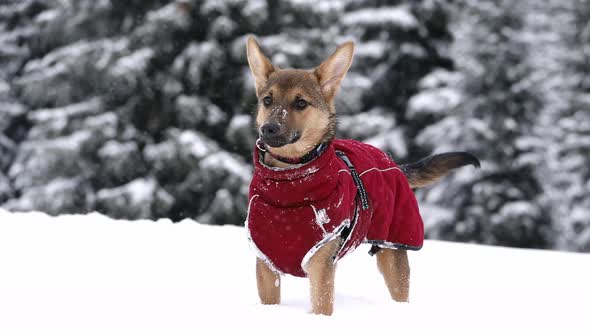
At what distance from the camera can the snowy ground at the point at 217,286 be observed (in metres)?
3.97

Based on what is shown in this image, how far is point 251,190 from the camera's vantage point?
4.66m

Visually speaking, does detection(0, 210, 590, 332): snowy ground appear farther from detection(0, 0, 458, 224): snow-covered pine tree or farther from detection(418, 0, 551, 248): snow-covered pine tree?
detection(418, 0, 551, 248): snow-covered pine tree

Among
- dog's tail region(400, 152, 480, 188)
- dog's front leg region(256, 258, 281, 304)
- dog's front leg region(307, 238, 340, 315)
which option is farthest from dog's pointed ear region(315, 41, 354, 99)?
dog's tail region(400, 152, 480, 188)

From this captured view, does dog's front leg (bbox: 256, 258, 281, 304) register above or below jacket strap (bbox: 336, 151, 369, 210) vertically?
below

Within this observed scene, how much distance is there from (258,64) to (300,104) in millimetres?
603

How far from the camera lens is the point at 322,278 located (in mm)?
4430

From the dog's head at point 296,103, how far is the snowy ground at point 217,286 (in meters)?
1.15

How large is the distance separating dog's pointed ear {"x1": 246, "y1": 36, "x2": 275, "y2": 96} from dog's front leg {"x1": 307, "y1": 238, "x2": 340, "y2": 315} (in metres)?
1.42

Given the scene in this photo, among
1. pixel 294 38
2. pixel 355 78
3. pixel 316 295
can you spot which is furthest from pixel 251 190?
pixel 355 78

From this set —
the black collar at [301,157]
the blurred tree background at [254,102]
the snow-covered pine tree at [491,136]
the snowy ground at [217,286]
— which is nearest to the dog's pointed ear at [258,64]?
→ the black collar at [301,157]

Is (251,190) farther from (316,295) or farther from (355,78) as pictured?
(355,78)

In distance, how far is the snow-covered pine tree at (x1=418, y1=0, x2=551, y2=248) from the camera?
18.6 m

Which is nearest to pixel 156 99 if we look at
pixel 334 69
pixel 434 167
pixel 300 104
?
pixel 434 167

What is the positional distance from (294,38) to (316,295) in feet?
38.9
